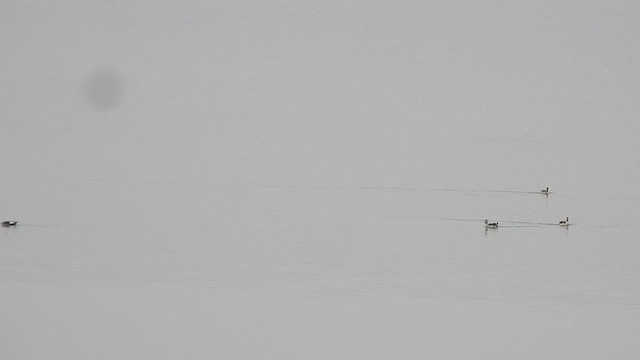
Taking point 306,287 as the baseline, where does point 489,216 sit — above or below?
above

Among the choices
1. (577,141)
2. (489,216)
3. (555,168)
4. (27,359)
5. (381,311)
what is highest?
(577,141)

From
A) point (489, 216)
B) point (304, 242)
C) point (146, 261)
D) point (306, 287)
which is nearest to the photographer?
point (306, 287)

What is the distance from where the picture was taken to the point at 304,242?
2792cm

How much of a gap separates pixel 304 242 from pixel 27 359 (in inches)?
539

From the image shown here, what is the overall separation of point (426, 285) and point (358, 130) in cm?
4308

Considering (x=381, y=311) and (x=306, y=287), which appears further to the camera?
(x=306, y=287)

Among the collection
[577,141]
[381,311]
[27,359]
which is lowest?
[27,359]

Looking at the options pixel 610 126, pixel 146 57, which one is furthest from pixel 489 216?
pixel 146 57

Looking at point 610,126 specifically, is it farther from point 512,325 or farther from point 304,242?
point 512,325

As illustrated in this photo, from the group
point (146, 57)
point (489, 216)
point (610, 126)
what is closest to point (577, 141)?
point (610, 126)

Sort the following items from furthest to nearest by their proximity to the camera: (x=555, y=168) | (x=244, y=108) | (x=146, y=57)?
(x=146, y=57)
(x=244, y=108)
(x=555, y=168)

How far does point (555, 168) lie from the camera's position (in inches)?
1869

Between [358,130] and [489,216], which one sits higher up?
[358,130]

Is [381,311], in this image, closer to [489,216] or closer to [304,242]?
[304,242]
